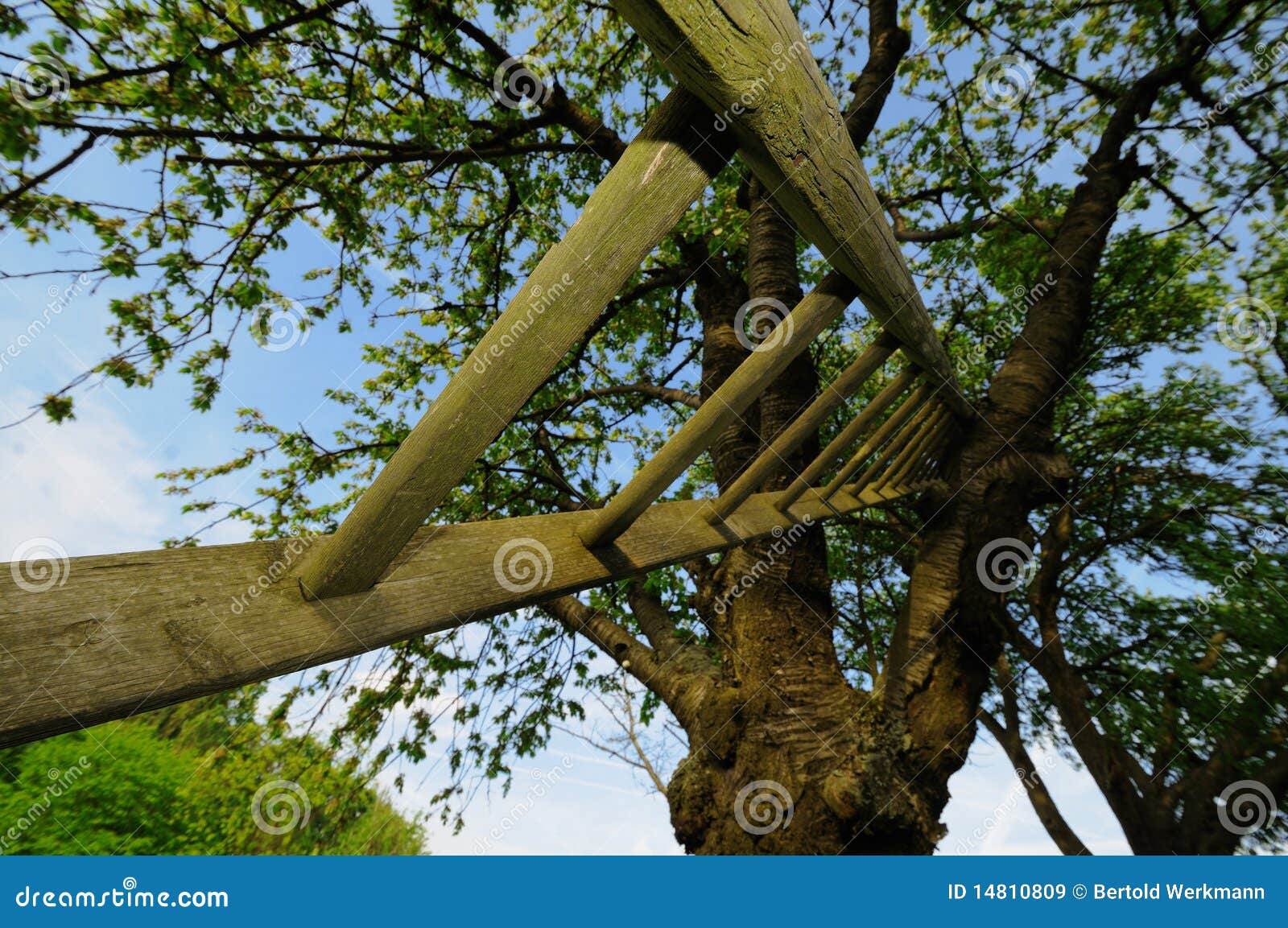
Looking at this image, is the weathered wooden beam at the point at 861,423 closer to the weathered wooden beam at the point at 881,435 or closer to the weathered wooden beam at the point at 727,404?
the weathered wooden beam at the point at 881,435

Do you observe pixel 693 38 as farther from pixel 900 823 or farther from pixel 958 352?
pixel 958 352

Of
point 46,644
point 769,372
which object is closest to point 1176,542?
point 769,372

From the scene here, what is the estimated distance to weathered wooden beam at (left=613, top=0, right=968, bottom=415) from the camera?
3.03 ft

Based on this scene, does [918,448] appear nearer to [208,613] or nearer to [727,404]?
[727,404]

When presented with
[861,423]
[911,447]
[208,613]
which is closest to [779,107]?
[208,613]

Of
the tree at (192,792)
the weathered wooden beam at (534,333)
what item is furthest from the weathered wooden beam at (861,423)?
the tree at (192,792)

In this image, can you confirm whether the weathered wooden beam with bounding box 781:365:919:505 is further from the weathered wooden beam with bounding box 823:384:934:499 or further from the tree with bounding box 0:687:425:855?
the tree with bounding box 0:687:425:855

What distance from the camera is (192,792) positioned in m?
8.10

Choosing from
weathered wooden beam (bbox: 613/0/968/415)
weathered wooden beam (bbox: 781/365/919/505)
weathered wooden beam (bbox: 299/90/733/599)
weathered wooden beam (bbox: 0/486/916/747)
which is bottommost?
weathered wooden beam (bbox: 0/486/916/747)

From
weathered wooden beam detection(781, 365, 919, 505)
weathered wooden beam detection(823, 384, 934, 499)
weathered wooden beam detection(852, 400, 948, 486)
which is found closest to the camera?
weathered wooden beam detection(781, 365, 919, 505)

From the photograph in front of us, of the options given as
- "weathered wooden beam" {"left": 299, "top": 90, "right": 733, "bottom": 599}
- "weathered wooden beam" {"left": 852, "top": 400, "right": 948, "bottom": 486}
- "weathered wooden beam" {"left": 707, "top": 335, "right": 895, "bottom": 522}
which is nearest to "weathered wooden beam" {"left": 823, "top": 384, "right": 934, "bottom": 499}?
"weathered wooden beam" {"left": 852, "top": 400, "right": 948, "bottom": 486}

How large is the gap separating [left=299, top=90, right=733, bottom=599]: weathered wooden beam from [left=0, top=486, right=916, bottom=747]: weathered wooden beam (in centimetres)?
9

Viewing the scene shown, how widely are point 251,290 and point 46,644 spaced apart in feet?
12.1

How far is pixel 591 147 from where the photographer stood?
14.8 ft
